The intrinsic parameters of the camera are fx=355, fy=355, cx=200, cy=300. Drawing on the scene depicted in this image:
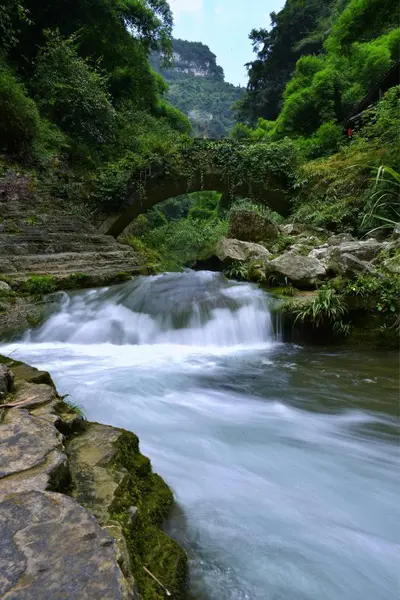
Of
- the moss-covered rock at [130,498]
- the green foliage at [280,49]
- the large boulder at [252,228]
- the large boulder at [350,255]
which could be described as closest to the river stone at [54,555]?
the moss-covered rock at [130,498]

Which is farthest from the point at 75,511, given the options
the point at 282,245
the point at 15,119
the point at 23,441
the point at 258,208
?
the point at 258,208

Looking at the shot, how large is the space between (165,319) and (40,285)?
8.21 ft

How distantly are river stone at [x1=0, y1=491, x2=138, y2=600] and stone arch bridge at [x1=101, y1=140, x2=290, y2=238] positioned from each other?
11415 millimetres

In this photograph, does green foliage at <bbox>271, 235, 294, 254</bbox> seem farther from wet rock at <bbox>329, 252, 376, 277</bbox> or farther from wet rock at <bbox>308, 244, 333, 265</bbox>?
wet rock at <bbox>329, 252, 376, 277</bbox>

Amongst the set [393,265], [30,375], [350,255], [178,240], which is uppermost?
[178,240]

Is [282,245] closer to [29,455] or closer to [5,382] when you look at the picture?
[5,382]

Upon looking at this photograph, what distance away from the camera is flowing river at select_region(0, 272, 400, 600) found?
1.55 meters

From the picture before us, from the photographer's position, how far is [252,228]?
10.6m

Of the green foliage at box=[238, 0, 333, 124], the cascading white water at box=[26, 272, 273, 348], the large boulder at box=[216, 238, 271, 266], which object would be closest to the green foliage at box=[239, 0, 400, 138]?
the green foliage at box=[238, 0, 333, 124]

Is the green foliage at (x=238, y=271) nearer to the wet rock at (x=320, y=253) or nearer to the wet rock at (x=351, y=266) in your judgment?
the wet rock at (x=320, y=253)

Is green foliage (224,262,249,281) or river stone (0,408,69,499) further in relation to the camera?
green foliage (224,262,249,281)

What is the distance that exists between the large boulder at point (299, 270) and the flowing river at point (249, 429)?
75 centimetres

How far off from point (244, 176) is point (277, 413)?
10250mm

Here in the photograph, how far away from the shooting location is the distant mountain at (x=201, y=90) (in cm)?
6203
